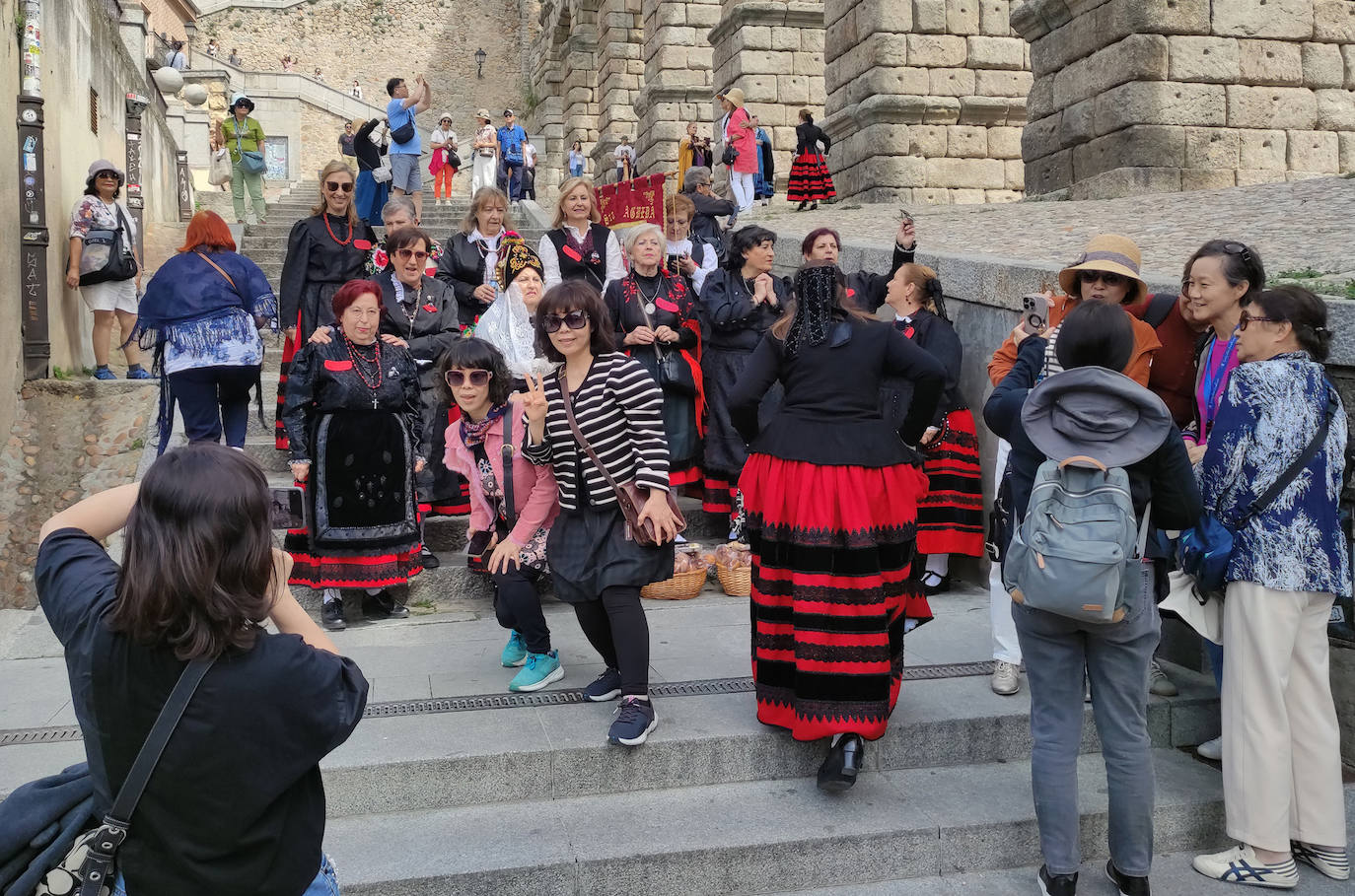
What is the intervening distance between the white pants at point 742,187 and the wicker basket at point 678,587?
1024cm

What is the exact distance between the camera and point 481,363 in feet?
17.5

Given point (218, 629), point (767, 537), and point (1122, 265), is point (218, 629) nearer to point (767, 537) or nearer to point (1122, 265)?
point (767, 537)

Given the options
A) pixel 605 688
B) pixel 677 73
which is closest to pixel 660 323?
pixel 605 688

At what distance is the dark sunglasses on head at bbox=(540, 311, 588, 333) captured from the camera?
13.8 ft

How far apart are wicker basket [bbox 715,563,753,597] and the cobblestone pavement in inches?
104

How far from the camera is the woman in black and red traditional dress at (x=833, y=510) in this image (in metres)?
4.00

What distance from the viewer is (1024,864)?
157 inches

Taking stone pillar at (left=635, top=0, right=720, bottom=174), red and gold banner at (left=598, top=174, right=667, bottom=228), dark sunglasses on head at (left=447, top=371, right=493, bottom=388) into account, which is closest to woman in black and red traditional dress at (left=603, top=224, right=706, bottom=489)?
red and gold banner at (left=598, top=174, right=667, bottom=228)

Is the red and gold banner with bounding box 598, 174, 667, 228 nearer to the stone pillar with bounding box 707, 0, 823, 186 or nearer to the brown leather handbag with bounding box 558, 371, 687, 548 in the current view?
the brown leather handbag with bounding box 558, 371, 687, 548

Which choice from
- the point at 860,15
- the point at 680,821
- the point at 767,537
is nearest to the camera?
the point at 680,821

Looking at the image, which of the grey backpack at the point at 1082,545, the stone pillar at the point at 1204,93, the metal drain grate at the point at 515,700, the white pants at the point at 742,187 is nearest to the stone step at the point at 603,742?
the metal drain grate at the point at 515,700

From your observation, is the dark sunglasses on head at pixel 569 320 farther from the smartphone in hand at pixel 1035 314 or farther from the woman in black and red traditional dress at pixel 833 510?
the smartphone in hand at pixel 1035 314

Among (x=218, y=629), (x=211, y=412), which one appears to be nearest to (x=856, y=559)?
(x=218, y=629)

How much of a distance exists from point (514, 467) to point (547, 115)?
30869 millimetres
